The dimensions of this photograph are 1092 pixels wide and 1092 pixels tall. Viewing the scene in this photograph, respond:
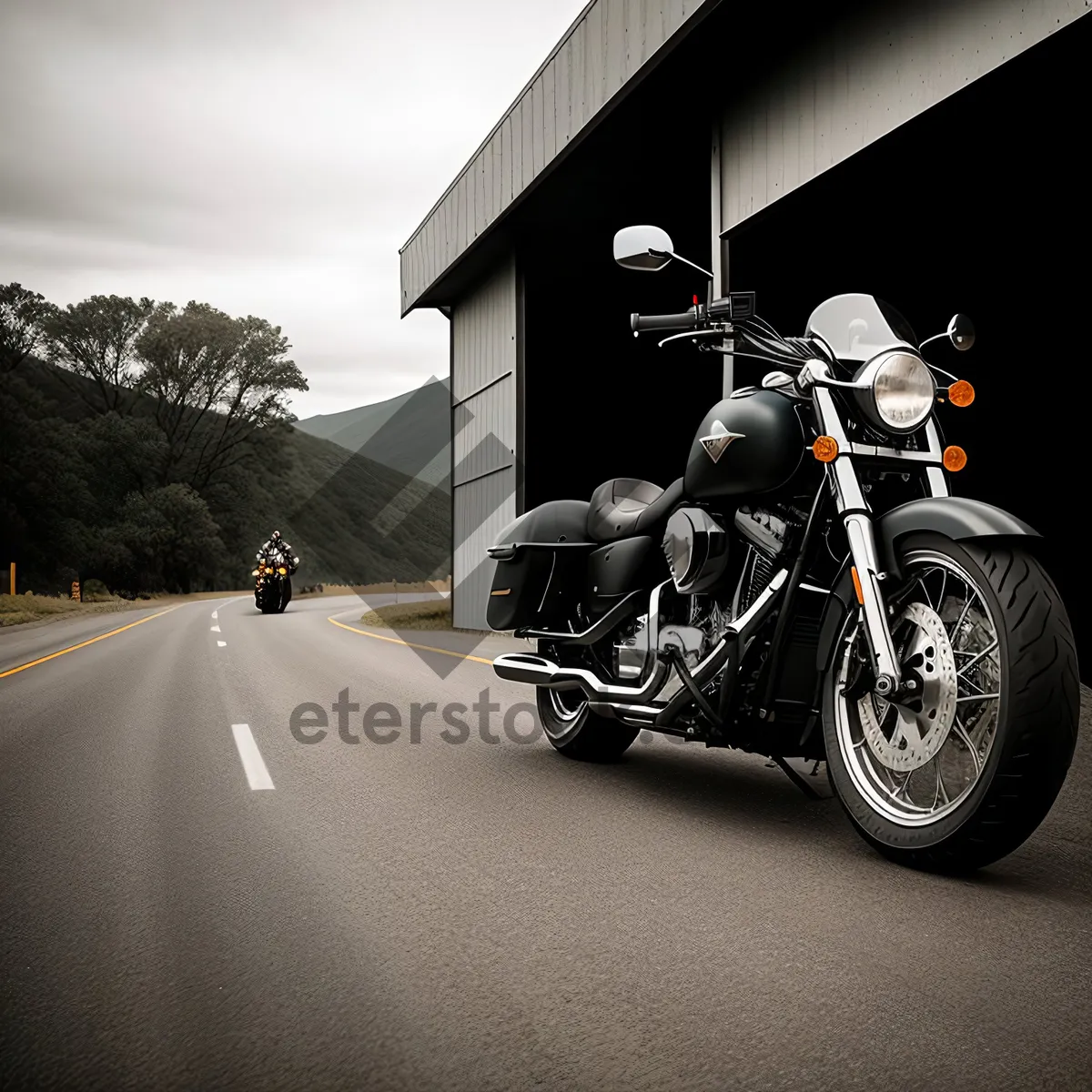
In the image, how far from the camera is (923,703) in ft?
10.3

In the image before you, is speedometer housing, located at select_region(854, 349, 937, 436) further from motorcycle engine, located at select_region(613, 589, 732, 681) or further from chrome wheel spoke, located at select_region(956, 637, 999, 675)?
motorcycle engine, located at select_region(613, 589, 732, 681)

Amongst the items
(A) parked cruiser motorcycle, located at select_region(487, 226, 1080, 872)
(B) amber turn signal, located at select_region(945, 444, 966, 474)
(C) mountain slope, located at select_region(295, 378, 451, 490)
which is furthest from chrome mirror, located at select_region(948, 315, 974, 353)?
(C) mountain slope, located at select_region(295, 378, 451, 490)

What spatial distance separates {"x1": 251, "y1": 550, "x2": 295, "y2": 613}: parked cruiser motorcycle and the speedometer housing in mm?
24277

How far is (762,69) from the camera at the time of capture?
9.76m

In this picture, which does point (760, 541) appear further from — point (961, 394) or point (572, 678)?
point (572, 678)

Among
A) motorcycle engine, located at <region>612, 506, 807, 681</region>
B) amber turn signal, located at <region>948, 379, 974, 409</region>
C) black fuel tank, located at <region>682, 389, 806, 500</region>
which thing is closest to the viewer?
amber turn signal, located at <region>948, 379, 974, 409</region>

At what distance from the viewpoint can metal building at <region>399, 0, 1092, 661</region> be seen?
7.64 meters

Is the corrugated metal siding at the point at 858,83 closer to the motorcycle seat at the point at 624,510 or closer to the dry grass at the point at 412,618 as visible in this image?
the motorcycle seat at the point at 624,510

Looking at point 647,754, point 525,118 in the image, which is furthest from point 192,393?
point 647,754

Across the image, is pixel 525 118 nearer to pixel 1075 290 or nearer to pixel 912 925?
pixel 1075 290

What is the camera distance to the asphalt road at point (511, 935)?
199 centimetres

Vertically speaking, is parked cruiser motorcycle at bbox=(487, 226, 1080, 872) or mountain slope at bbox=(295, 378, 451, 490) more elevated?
mountain slope at bbox=(295, 378, 451, 490)

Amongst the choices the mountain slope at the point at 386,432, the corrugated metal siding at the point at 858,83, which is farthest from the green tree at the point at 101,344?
the corrugated metal siding at the point at 858,83

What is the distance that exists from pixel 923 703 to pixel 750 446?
1189 mm
